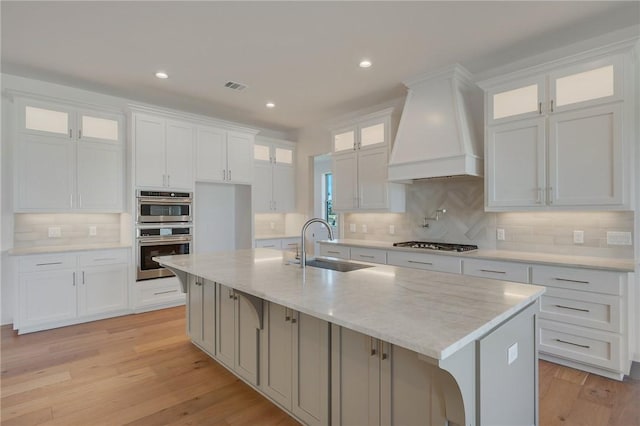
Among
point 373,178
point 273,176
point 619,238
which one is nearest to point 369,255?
point 373,178

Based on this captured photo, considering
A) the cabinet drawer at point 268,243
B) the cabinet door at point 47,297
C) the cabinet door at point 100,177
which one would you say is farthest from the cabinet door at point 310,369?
the cabinet drawer at point 268,243

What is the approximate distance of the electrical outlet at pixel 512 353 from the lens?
1.49m

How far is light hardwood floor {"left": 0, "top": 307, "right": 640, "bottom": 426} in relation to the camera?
6.73 ft

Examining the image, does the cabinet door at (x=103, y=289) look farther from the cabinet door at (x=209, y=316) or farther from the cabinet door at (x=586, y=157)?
the cabinet door at (x=586, y=157)

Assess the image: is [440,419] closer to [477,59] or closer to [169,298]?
[477,59]

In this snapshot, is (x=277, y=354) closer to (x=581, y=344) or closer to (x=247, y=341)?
(x=247, y=341)

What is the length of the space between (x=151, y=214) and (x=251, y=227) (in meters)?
1.54

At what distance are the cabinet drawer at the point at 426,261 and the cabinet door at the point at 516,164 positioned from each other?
2.28ft

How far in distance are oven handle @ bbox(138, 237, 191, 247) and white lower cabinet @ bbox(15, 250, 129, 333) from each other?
0.21 metres

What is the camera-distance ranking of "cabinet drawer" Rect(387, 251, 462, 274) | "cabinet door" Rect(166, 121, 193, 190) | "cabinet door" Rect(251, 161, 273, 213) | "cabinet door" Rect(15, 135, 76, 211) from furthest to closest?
"cabinet door" Rect(251, 161, 273, 213) < "cabinet door" Rect(166, 121, 193, 190) < "cabinet door" Rect(15, 135, 76, 211) < "cabinet drawer" Rect(387, 251, 462, 274)

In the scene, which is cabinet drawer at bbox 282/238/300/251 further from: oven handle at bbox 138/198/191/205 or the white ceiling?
the white ceiling

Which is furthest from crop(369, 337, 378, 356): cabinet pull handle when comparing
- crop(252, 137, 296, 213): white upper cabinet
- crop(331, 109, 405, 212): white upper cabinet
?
crop(252, 137, 296, 213): white upper cabinet

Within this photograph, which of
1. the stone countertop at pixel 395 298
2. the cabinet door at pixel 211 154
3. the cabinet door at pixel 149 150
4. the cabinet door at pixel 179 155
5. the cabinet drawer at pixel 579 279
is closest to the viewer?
the stone countertop at pixel 395 298

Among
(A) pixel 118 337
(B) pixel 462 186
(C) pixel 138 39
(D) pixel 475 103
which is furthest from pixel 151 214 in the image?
(D) pixel 475 103
